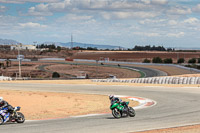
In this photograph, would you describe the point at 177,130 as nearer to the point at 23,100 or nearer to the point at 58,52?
the point at 23,100

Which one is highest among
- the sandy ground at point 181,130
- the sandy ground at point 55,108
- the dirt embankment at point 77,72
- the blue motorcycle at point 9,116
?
the blue motorcycle at point 9,116

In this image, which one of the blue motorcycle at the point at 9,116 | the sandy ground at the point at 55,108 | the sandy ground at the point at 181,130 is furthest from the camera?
the sandy ground at the point at 55,108

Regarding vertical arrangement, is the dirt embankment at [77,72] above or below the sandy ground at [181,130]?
below

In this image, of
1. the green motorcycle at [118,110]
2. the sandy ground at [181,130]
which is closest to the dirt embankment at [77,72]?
the green motorcycle at [118,110]

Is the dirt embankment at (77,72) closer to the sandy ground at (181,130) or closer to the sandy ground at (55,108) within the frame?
the sandy ground at (55,108)

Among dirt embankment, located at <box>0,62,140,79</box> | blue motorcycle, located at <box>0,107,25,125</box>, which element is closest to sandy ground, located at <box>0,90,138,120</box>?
blue motorcycle, located at <box>0,107,25,125</box>

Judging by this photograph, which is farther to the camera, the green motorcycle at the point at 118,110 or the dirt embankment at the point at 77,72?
the dirt embankment at the point at 77,72

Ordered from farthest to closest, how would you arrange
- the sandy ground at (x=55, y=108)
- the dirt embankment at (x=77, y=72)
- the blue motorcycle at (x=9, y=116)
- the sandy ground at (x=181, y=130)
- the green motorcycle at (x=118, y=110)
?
the dirt embankment at (x=77, y=72) < the sandy ground at (x=55, y=108) < the green motorcycle at (x=118, y=110) < the blue motorcycle at (x=9, y=116) < the sandy ground at (x=181, y=130)

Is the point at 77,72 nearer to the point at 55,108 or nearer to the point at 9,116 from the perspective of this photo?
the point at 55,108

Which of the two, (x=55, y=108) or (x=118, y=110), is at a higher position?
(x=118, y=110)

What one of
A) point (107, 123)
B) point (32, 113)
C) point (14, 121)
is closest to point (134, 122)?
point (107, 123)

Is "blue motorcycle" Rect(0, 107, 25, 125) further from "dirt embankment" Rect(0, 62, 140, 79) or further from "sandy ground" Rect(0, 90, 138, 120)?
"dirt embankment" Rect(0, 62, 140, 79)

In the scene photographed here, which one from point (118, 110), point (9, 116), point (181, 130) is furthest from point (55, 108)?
point (181, 130)

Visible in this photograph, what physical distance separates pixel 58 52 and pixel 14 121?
18569cm
